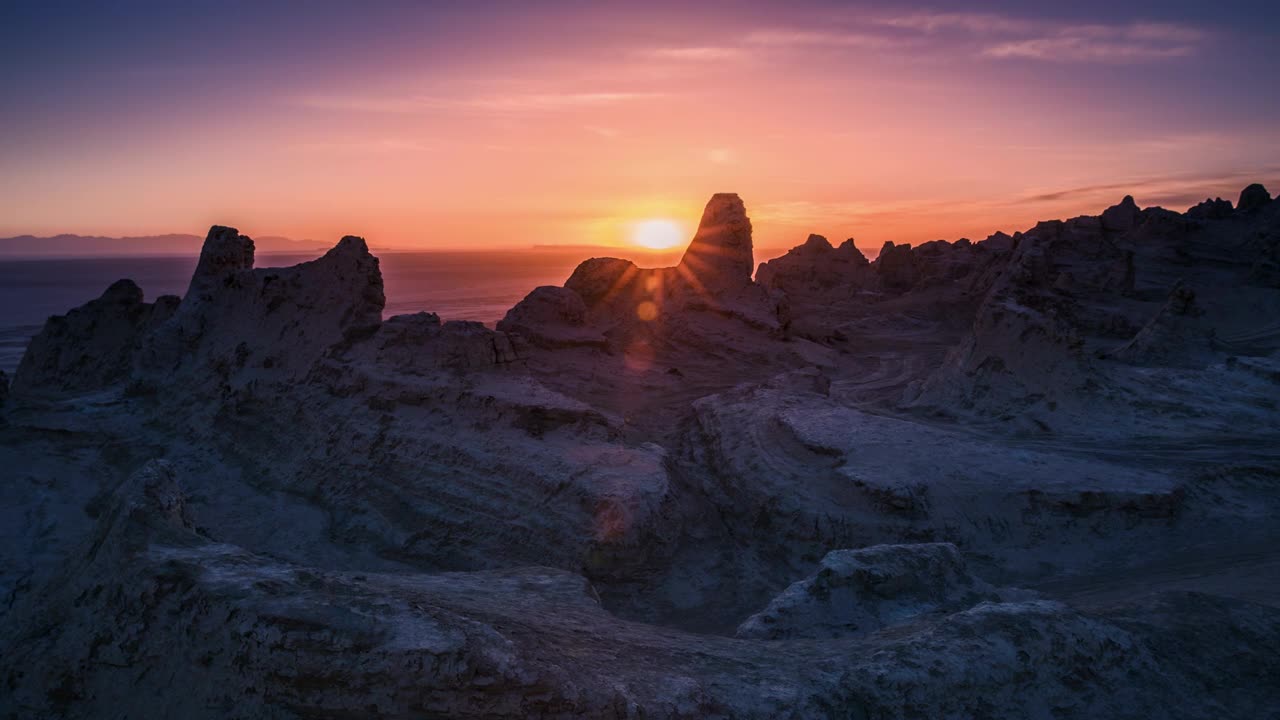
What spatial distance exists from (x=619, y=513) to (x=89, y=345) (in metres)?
10.8

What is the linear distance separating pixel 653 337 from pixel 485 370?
23.2ft

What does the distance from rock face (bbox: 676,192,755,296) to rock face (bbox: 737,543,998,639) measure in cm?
1267

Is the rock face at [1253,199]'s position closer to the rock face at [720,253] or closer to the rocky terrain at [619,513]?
the rocky terrain at [619,513]

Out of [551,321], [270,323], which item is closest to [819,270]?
[551,321]

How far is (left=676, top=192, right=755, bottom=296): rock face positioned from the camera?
17328 millimetres

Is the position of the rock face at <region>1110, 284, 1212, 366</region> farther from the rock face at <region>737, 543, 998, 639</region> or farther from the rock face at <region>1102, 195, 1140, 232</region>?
the rock face at <region>1102, 195, 1140, 232</region>

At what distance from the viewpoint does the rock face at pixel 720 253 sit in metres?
17.3

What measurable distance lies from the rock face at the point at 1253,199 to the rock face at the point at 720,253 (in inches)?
876

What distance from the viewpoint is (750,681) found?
3.02 m

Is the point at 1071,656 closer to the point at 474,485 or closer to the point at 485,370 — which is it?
the point at 474,485

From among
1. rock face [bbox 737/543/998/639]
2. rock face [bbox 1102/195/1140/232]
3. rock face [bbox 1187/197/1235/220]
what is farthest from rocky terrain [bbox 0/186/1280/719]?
rock face [bbox 1187/197/1235/220]

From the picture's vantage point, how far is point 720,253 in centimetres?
1736

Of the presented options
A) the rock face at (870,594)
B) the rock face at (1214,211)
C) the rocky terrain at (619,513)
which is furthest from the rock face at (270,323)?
the rock face at (1214,211)

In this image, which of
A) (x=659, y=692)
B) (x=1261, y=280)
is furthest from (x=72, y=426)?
(x=1261, y=280)
